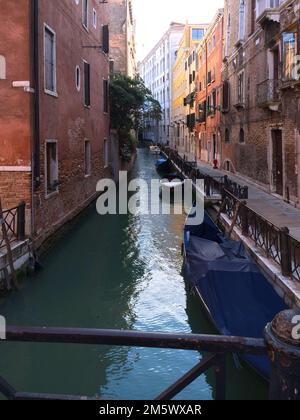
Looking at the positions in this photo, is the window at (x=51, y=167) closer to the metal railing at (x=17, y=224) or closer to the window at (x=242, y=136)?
the metal railing at (x=17, y=224)

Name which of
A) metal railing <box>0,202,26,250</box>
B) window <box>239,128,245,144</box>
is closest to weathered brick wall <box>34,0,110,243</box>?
metal railing <box>0,202,26,250</box>

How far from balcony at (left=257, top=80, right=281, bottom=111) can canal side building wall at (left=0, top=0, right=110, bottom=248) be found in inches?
225

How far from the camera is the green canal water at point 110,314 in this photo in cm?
558

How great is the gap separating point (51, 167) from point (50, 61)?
8.22 feet

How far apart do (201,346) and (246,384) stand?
3.86 meters

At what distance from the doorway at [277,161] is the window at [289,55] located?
2.37m

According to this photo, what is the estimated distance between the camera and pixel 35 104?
397 inches

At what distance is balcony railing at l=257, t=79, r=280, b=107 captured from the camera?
14672 millimetres

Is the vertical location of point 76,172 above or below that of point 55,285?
above

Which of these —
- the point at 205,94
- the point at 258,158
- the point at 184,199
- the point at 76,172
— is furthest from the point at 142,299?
the point at 205,94

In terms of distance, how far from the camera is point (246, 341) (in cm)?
202

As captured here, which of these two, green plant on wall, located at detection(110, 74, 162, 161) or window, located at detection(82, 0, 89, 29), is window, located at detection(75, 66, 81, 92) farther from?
green plant on wall, located at detection(110, 74, 162, 161)

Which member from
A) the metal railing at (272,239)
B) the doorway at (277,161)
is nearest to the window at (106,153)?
the doorway at (277,161)

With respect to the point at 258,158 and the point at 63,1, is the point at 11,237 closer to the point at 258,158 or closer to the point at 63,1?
the point at 63,1
